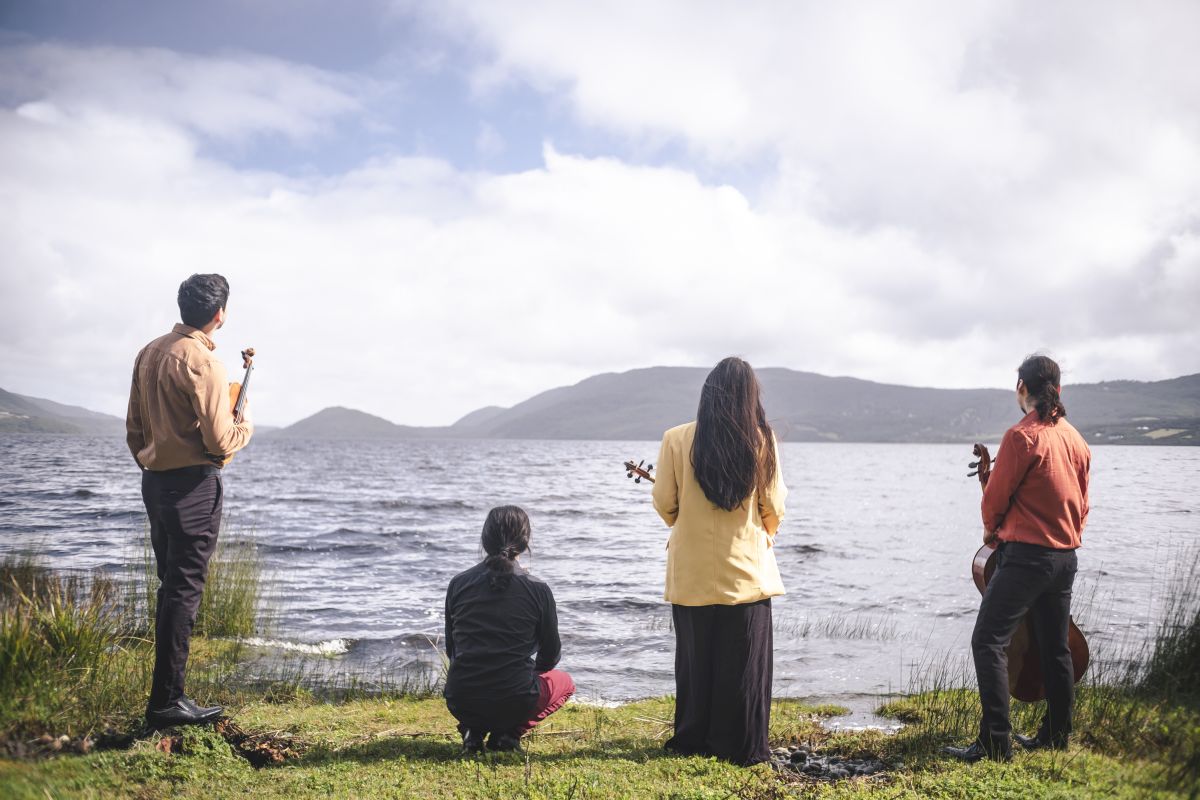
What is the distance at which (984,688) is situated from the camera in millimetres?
5184

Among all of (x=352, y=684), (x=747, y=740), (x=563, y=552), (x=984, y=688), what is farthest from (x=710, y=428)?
(x=563, y=552)

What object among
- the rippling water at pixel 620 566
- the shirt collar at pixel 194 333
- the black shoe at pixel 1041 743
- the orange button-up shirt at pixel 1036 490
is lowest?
the rippling water at pixel 620 566

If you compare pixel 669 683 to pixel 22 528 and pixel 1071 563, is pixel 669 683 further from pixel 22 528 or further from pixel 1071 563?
pixel 22 528

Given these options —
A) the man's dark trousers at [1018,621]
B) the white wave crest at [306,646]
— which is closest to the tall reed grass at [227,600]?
the white wave crest at [306,646]

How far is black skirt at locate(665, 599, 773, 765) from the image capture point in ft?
17.3

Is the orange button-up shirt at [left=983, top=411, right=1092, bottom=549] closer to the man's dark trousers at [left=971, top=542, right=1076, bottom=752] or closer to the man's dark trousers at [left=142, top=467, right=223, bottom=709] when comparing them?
the man's dark trousers at [left=971, top=542, right=1076, bottom=752]

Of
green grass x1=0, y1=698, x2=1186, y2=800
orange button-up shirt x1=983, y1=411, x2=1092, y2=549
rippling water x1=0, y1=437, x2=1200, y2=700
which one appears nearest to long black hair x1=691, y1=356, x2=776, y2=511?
orange button-up shirt x1=983, y1=411, x2=1092, y2=549

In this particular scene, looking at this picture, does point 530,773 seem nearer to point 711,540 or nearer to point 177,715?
point 711,540

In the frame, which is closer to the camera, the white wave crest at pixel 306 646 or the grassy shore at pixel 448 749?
the grassy shore at pixel 448 749

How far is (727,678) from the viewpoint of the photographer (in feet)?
17.4

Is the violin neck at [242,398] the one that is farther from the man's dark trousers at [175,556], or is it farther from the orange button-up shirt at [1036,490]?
the orange button-up shirt at [1036,490]

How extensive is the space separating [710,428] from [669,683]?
242 inches

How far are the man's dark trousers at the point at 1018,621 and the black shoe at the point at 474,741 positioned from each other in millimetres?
3478

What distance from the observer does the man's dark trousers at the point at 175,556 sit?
524cm
